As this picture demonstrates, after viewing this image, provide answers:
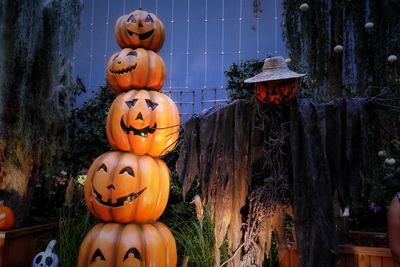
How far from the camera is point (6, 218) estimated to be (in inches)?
167

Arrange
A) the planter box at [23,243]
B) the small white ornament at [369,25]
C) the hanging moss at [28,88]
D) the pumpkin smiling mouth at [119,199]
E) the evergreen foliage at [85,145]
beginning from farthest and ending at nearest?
the evergreen foliage at [85,145], the hanging moss at [28,88], the planter box at [23,243], the small white ornament at [369,25], the pumpkin smiling mouth at [119,199]

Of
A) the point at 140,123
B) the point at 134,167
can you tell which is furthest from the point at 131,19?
the point at 134,167

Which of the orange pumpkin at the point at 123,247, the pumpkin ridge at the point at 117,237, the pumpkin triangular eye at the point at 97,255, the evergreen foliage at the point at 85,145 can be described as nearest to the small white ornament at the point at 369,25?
the orange pumpkin at the point at 123,247

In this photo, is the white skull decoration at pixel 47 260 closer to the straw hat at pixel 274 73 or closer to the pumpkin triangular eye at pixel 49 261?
the pumpkin triangular eye at pixel 49 261

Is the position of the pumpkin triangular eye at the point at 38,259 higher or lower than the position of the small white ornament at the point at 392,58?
lower

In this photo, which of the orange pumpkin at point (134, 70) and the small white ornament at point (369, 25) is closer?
the orange pumpkin at point (134, 70)

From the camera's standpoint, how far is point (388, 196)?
431cm

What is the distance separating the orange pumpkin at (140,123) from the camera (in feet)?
10.2

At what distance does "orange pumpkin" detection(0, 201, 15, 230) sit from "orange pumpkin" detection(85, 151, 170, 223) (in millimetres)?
Result: 1853

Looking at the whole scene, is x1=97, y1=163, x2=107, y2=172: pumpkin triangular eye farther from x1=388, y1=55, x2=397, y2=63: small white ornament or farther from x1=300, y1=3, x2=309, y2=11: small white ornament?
x1=388, y1=55, x2=397, y2=63: small white ornament

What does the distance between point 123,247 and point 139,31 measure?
205 cm

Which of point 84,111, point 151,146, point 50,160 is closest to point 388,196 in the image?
point 151,146

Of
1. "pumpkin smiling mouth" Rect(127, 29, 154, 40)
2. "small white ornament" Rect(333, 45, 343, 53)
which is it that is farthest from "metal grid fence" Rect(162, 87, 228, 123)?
"pumpkin smiling mouth" Rect(127, 29, 154, 40)

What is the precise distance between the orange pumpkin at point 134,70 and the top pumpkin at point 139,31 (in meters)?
0.10
